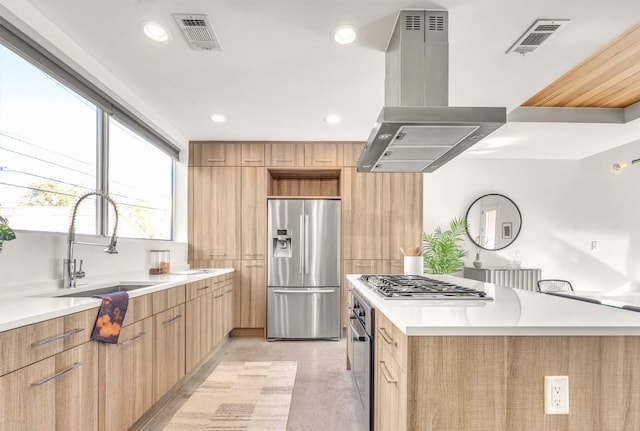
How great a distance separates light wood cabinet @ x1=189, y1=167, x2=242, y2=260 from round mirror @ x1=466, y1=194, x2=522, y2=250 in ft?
11.1

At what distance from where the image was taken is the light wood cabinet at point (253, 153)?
4.35 metres

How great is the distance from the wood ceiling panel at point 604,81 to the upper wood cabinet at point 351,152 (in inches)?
73.0

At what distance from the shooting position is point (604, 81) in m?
2.96

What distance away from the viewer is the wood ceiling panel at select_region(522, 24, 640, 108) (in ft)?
8.09

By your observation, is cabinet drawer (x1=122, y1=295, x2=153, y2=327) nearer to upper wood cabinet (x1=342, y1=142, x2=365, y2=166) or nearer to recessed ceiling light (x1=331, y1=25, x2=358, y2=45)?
recessed ceiling light (x1=331, y1=25, x2=358, y2=45)

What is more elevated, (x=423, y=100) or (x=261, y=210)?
(x=423, y=100)

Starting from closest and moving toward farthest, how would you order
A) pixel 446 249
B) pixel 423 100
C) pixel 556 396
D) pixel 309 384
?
pixel 556 396
pixel 423 100
pixel 309 384
pixel 446 249

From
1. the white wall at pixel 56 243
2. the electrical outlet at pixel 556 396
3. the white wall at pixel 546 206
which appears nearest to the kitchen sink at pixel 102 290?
the white wall at pixel 56 243

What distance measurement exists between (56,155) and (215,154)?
2.07 m

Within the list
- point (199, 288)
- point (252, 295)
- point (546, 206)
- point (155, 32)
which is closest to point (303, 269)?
point (252, 295)

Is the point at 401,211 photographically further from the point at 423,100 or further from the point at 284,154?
the point at 423,100

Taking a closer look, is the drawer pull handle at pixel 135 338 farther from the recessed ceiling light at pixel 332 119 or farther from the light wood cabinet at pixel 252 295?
the recessed ceiling light at pixel 332 119

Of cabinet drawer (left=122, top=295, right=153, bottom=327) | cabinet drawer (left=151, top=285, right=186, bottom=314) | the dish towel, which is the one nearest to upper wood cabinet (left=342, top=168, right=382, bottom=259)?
cabinet drawer (left=151, top=285, right=186, bottom=314)

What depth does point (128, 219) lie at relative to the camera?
130 inches
